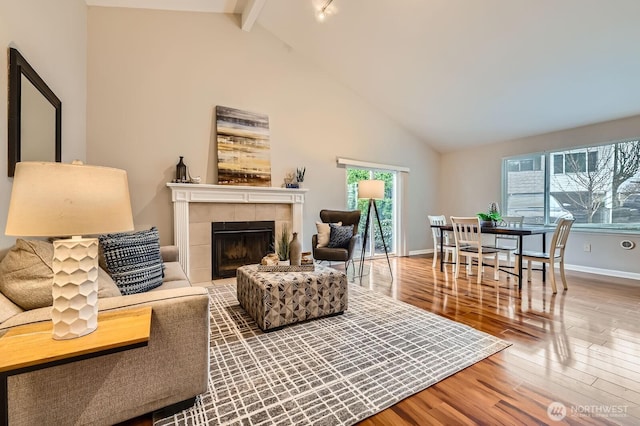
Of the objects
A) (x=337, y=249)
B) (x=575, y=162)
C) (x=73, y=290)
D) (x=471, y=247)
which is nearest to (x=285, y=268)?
(x=337, y=249)

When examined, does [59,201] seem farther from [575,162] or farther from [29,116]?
[575,162]

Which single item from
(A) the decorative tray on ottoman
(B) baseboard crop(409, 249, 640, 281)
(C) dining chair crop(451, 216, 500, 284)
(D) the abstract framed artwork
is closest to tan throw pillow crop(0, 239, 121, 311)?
(A) the decorative tray on ottoman

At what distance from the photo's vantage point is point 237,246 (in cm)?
434

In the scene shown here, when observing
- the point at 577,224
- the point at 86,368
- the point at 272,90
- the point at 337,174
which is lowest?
the point at 86,368

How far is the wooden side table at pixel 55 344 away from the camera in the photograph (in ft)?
2.83

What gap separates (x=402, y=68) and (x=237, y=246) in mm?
3735

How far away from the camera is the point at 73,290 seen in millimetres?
1089

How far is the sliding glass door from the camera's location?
5.53 metres

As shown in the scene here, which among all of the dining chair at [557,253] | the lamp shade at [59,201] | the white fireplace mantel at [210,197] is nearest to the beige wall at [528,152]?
the dining chair at [557,253]

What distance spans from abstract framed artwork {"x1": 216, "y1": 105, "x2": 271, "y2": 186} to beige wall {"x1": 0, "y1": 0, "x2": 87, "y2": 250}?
1545 mm

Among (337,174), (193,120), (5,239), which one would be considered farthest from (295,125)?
(5,239)

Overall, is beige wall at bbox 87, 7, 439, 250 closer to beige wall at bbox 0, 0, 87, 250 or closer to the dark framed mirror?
beige wall at bbox 0, 0, 87, 250

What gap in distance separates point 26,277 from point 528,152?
21.7ft

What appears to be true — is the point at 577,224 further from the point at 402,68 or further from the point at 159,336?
the point at 159,336
